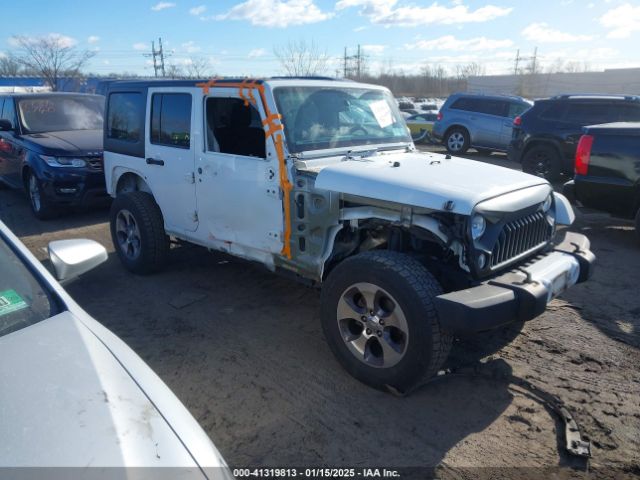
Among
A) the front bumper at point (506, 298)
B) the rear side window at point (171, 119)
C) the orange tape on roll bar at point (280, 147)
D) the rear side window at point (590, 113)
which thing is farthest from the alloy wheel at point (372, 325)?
the rear side window at point (590, 113)

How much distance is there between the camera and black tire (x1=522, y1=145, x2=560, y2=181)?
1040 cm

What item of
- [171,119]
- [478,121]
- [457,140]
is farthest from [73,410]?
[457,140]

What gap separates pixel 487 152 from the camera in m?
15.6

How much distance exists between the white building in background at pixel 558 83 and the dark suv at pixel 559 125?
4329 centimetres

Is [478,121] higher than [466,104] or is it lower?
lower

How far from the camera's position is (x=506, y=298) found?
112 inches

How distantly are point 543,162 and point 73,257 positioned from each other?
33.8ft

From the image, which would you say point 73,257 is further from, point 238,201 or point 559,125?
point 559,125

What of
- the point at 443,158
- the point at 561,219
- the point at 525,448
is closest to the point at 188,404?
the point at 525,448

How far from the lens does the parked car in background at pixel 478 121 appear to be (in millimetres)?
14117

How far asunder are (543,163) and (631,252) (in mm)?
5017

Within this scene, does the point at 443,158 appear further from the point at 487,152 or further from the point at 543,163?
the point at 487,152

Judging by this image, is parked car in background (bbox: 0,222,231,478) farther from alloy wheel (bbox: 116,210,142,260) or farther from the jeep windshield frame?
alloy wheel (bbox: 116,210,142,260)

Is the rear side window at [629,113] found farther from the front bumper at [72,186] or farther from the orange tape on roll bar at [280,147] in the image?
the front bumper at [72,186]
